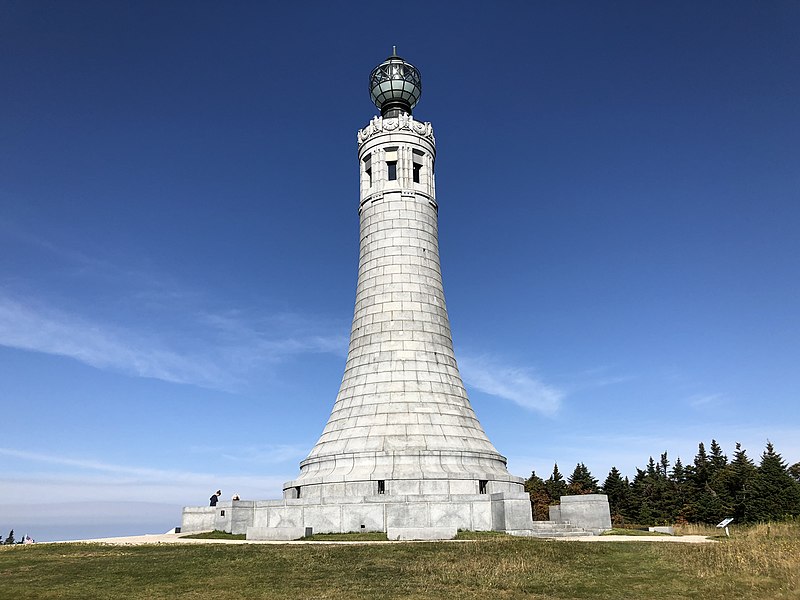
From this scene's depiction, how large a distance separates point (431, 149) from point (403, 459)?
20.5 metres

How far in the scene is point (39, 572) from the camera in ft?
57.7

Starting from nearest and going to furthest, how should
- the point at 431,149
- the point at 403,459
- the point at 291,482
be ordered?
1. the point at 403,459
2. the point at 291,482
3. the point at 431,149

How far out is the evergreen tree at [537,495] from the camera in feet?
192

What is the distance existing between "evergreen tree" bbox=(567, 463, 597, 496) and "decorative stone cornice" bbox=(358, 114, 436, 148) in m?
51.1

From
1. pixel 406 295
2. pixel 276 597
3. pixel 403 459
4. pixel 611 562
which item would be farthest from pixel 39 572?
pixel 406 295

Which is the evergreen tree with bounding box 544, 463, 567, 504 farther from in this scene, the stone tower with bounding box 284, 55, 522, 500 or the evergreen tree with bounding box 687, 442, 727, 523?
the stone tower with bounding box 284, 55, 522, 500

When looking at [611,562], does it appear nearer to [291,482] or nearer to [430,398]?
[430,398]

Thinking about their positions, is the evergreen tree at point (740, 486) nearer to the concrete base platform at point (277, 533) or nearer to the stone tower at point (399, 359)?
the stone tower at point (399, 359)

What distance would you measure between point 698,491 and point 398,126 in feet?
191

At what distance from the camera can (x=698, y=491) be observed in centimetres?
7506

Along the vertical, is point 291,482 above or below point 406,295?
below

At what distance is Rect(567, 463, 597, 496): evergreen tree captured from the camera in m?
77.7

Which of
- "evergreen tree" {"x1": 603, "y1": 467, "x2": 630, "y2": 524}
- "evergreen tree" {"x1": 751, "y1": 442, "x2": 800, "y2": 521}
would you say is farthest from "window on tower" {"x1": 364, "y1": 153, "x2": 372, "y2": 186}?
"evergreen tree" {"x1": 603, "y1": 467, "x2": 630, "y2": 524}

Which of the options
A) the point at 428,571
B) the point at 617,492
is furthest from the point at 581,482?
the point at 428,571
